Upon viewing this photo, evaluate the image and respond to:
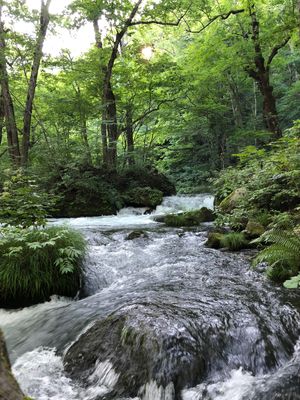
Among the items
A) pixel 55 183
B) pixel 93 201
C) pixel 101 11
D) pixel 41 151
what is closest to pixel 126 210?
pixel 93 201

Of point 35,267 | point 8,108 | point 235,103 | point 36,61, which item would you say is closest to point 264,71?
point 235,103

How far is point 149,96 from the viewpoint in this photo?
613 inches

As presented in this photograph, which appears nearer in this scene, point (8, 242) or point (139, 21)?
→ point (8, 242)

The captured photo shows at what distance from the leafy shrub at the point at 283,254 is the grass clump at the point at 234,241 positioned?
6.26ft

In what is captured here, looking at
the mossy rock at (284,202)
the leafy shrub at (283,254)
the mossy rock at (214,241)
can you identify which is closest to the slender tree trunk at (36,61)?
the mossy rock at (214,241)

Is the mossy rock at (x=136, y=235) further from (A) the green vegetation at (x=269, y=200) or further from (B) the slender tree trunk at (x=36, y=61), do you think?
(B) the slender tree trunk at (x=36, y=61)

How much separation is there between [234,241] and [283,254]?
85.0 inches

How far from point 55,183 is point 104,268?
323 inches

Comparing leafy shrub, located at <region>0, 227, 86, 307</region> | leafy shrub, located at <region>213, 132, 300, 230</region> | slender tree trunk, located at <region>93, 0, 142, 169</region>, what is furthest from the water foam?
slender tree trunk, located at <region>93, 0, 142, 169</region>

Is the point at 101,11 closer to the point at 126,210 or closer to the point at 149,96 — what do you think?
the point at 149,96

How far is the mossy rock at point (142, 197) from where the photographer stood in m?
14.0

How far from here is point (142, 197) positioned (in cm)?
1416

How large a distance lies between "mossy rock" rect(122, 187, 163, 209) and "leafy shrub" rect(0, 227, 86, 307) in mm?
8563

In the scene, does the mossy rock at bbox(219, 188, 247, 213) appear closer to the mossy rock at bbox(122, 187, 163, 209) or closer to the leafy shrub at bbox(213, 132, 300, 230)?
the leafy shrub at bbox(213, 132, 300, 230)
